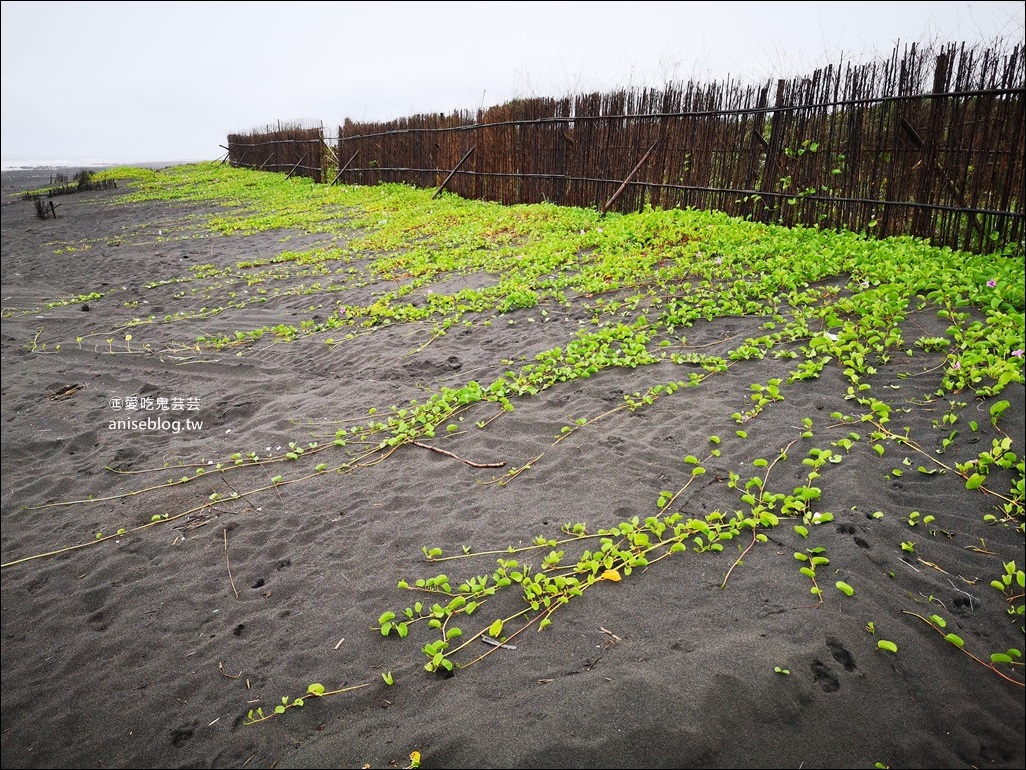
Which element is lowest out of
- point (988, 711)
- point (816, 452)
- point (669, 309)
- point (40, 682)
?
point (40, 682)

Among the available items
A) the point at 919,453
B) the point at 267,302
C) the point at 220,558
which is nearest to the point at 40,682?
the point at 220,558

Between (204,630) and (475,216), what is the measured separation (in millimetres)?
9076

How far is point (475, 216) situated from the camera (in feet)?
35.6

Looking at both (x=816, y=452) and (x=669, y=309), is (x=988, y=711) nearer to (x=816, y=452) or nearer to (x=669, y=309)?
(x=816, y=452)

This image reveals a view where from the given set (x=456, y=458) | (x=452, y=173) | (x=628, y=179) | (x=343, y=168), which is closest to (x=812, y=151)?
(x=628, y=179)

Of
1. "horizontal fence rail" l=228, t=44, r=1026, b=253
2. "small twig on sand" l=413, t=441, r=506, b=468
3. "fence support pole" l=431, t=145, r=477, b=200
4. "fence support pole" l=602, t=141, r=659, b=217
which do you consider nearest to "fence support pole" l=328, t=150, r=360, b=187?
"fence support pole" l=431, t=145, r=477, b=200

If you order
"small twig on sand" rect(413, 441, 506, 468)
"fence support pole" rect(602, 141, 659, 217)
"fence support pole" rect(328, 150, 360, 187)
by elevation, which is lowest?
"small twig on sand" rect(413, 441, 506, 468)

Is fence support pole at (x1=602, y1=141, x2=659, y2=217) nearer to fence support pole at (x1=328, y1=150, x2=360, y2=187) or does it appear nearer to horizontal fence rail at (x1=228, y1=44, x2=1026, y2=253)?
horizontal fence rail at (x1=228, y1=44, x2=1026, y2=253)

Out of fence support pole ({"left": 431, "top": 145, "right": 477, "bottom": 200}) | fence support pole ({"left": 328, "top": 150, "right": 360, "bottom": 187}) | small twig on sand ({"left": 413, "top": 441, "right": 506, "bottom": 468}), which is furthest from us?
fence support pole ({"left": 328, "top": 150, "right": 360, "bottom": 187})

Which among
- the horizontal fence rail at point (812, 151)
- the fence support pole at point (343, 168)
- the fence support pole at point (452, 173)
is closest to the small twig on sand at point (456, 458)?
the horizontal fence rail at point (812, 151)

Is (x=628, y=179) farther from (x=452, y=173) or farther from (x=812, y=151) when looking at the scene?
(x=452, y=173)

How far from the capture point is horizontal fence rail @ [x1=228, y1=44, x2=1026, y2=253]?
5.43m

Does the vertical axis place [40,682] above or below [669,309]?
below

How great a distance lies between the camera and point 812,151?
22.2 feet
